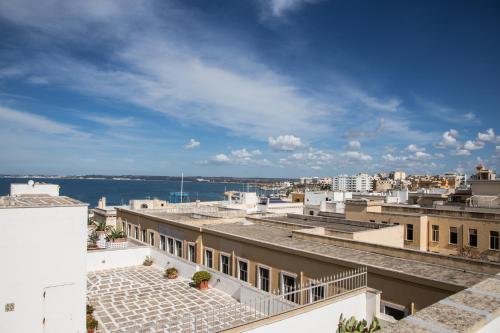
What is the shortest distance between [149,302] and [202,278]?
2.87 meters

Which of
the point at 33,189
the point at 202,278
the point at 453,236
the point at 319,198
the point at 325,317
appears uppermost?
the point at 33,189

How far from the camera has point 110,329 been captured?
1365 cm

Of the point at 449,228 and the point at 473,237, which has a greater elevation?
the point at 449,228

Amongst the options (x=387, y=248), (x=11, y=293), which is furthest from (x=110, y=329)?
(x=387, y=248)

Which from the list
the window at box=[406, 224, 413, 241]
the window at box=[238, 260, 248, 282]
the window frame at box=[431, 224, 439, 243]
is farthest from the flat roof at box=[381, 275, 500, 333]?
the window frame at box=[431, 224, 439, 243]

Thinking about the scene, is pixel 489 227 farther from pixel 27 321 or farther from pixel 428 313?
pixel 27 321

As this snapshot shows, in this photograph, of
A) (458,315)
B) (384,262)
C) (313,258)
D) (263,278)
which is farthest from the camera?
(263,278)

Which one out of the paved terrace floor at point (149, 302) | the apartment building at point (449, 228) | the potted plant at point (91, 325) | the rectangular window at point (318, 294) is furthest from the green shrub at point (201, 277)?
the apartment building at point (449, 228)

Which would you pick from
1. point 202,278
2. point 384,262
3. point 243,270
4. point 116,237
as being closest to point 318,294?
point 384,262

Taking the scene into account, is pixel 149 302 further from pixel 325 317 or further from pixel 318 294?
pixel 325 317

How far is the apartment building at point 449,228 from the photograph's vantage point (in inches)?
1022

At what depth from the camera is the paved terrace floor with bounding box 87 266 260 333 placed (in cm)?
1373

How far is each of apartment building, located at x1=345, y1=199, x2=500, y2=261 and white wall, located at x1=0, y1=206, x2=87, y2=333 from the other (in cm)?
2552

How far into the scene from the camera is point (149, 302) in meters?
16.6
